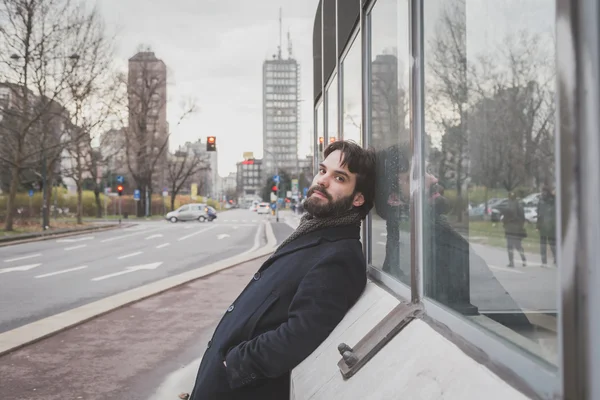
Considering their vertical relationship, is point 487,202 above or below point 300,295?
above

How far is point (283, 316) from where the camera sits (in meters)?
2.20

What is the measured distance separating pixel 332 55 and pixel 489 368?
17.9ft

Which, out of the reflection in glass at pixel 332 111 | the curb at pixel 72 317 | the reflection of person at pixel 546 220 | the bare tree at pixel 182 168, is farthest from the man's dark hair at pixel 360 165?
the bare tree at pixel 182 168

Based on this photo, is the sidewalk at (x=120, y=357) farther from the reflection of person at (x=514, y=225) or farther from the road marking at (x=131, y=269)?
the road marking at (x=131, y=269)

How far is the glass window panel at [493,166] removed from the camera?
1476 millimetres

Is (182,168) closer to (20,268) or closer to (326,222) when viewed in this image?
(20,268)

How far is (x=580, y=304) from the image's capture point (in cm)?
117

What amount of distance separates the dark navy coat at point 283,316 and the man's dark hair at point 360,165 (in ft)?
0.67

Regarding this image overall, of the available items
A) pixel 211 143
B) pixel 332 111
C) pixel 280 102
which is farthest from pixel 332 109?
pixel 280 102

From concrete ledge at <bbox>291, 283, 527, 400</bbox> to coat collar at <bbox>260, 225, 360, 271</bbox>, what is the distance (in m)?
0.47

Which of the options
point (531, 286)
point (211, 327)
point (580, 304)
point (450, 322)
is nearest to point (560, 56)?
point (580, 304)

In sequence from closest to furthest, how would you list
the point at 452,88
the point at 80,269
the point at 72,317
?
the point at 452,88 → the point at 72,317 → the point at 80,269

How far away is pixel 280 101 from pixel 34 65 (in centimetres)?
14237

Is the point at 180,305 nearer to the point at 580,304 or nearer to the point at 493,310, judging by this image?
the point at 493,310
